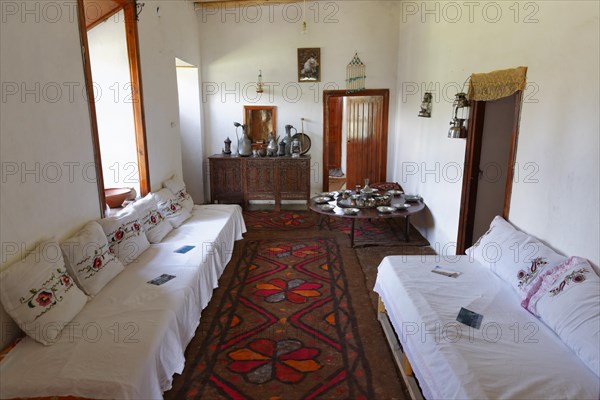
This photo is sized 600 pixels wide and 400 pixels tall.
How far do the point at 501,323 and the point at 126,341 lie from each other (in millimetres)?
2092

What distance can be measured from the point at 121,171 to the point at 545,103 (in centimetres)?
391

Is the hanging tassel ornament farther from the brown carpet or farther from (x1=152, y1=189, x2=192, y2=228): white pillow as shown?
(x1=152, y1=189, x2=192, y2=228): white pillow

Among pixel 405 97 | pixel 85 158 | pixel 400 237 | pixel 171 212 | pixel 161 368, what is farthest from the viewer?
pixel 405 97

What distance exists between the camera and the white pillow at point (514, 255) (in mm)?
2480

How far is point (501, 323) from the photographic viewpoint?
7.40 feet

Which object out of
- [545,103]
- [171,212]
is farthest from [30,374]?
[545,103]

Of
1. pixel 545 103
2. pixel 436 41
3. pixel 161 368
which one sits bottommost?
pixel 161 368

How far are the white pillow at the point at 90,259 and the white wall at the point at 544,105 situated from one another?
303 cm

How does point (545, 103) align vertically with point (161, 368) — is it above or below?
above

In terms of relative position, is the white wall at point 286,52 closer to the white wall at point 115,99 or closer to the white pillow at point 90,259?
the white wall at point 115,99

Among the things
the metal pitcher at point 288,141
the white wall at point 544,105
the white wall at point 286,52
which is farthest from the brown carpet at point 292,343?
the white wall at point 286,52

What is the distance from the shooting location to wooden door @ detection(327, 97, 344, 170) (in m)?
8.79

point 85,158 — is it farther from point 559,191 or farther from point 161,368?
point 559,191

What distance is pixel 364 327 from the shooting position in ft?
9.95
